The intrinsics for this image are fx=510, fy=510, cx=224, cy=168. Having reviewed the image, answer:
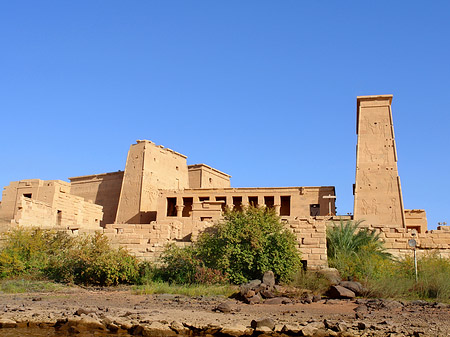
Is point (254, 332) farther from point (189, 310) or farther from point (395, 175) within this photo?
point (395, 175)

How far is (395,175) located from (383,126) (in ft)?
8.65

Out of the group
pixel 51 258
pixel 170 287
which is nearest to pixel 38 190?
pixel 51 258

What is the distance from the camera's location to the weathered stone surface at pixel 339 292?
11375mm

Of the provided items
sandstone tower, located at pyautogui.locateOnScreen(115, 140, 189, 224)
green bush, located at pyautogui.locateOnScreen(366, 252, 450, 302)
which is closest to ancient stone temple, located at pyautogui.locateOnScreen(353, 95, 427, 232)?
green bush, located at pyautogui.locateOnScreen(366, 252, 450, 302)

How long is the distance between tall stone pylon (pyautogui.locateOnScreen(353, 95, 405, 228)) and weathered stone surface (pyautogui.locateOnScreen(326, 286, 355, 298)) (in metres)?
12.0

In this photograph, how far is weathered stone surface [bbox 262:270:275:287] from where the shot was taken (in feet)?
41.0

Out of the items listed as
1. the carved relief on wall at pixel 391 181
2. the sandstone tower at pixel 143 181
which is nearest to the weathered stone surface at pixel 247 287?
the carved relief on wall at pixel 391 181

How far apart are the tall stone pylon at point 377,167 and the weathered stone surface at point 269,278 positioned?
37.8ft

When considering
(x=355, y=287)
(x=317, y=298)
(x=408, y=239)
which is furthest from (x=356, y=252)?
(x=317, y=298)

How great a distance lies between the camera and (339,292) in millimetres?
11359

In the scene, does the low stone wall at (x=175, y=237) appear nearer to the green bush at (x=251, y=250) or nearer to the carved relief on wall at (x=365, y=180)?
the green bush at (x=251, y=250)

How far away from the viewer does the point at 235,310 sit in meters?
10.1

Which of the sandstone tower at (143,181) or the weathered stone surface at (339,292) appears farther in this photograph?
the sandstone tower at (143,181)

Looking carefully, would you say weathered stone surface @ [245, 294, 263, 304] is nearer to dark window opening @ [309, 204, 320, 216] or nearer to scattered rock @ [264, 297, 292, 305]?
scattered rock @ [264, 297, 292, 305]
